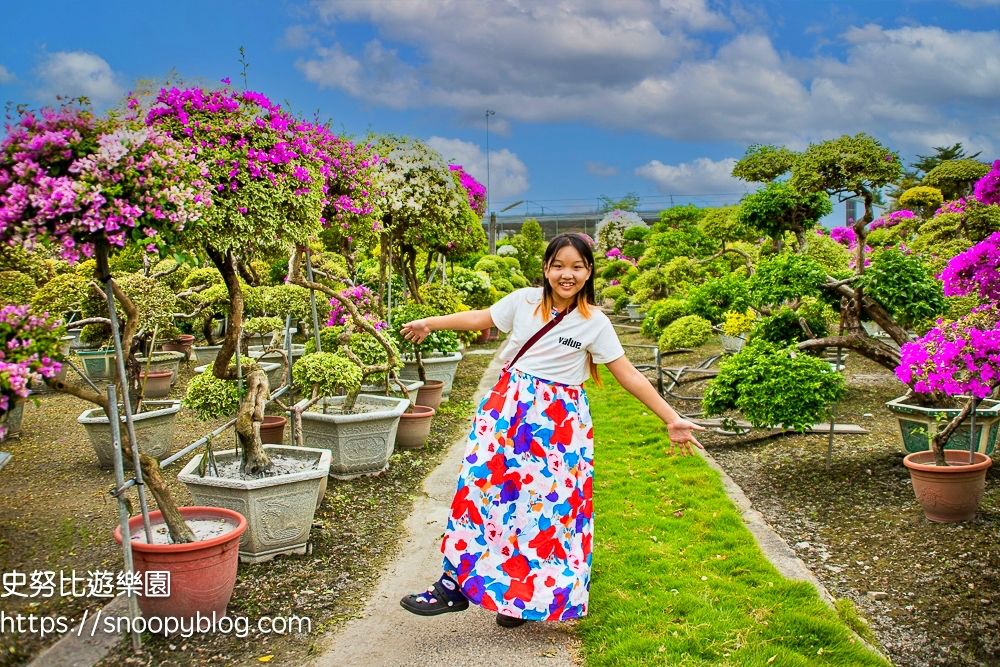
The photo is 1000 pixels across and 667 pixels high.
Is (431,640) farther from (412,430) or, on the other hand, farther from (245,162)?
(412,430)

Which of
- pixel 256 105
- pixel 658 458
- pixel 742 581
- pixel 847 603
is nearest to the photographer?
pixel 847 603

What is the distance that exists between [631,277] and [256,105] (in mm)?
16367

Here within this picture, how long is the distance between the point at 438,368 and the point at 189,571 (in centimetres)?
592

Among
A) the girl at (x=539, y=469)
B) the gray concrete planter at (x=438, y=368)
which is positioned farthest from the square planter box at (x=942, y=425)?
the gray concrete planter at (x=438, y=368)

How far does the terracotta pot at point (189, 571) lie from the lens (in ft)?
10.2

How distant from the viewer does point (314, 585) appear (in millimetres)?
3699

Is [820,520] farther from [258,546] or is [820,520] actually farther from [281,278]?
[281,278]

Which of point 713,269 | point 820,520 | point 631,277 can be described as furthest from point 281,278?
point 820,520

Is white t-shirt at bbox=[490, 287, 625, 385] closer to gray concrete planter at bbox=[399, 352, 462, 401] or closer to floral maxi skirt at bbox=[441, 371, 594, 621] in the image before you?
floral maxi skirt at bbox=[441, 371, 594, 621]

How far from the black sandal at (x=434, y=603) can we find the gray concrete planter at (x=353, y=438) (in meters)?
2.32

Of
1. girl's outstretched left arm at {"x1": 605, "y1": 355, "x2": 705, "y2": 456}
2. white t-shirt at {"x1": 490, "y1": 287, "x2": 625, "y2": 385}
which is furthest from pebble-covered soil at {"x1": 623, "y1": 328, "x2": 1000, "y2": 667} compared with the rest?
white t-shirt at {"x1": 490, "y1": 287, "x2": 625, "y2": 385}

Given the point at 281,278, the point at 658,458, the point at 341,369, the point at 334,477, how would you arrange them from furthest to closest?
the point at 281,278 → the point at 658,458 → the point at 334,477 → the point at 341,369

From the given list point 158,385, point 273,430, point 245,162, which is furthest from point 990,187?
point 158,385

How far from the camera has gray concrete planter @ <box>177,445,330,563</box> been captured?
3.79 m
